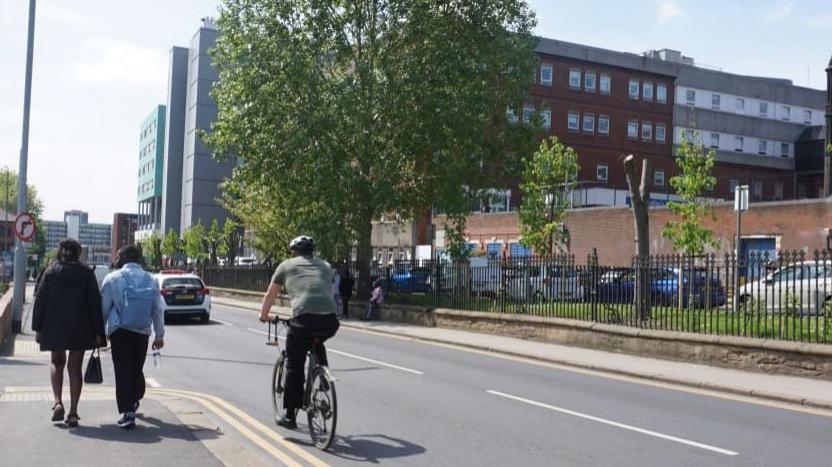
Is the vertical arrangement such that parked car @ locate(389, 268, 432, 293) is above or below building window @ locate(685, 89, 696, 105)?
below

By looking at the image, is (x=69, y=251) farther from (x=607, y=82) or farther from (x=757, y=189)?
(x=757, y=189)

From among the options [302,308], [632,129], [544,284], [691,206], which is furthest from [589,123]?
[302,308]

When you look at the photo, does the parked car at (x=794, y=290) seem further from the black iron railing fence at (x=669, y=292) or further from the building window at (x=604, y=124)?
the building window at (x=604, y=124)

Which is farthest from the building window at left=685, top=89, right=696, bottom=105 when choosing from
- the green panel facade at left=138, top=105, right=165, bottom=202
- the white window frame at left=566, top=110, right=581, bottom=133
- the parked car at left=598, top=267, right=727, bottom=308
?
the green panel facade at left=138, top=105, right=165, bottom=202

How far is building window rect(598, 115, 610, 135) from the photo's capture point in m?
69.1

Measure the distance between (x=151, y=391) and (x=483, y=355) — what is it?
8.43m

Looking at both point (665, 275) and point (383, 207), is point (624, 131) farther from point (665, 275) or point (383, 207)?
point (665, 275)

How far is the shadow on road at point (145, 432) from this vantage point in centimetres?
783

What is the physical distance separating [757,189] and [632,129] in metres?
13.6

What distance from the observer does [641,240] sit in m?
19.6

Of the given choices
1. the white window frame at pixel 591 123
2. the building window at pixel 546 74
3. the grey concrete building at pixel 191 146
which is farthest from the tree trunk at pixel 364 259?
the grey concrete building at pixel 191 146

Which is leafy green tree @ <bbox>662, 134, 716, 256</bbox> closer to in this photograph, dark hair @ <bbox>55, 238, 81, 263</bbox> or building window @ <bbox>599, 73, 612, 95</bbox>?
dark hair @ <bbox>55, 238, 81, 263</bbox>

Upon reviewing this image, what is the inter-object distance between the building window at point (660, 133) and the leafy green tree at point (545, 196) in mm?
30192

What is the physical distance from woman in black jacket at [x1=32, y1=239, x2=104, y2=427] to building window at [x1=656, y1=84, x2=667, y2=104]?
68.3 m
